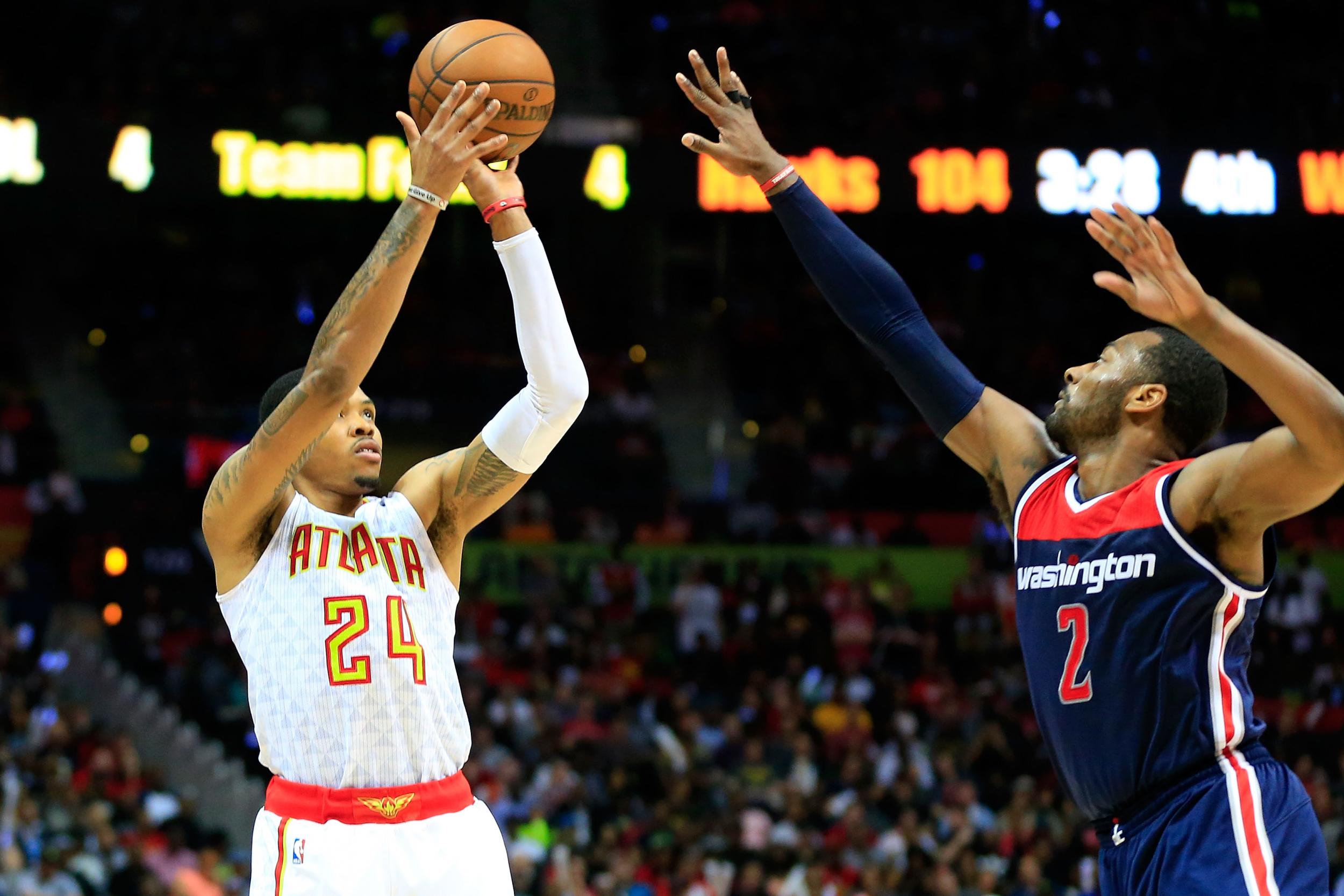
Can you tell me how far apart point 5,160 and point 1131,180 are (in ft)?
36.7

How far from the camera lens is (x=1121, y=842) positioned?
11.6ft

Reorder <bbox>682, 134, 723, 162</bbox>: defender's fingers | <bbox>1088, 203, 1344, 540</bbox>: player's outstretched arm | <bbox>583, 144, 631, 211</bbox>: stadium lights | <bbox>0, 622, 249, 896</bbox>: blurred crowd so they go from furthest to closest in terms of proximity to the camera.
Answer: <bbox>583, 144, 631, 211</bbox>: stadium lights
<bbox>0, 622, 249, 896</bbox>: blurred crowd
<bbox>682, 134, 723, 162</bbox>: defender's fingers
<bbox>1088, 203, 1344, 540</bbox>: player's outstretched arm

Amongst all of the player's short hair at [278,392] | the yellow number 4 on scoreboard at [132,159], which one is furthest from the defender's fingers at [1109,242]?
the yellow number 4 on scoreboard at [132,159]

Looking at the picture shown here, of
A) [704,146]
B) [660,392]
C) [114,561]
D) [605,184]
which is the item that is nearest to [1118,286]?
[704,146]

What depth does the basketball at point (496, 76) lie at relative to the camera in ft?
15.0

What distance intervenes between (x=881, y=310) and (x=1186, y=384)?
33.6 inches

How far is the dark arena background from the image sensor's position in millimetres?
13086

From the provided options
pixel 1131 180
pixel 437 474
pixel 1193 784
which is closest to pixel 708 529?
pixel 1131 180

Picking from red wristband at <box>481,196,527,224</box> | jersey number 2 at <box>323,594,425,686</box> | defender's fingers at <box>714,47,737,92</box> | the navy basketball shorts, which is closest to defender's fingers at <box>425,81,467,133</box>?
red wristband at <box>481,196,527,224</box>

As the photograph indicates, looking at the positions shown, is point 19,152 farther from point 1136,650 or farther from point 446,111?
point 1136,650

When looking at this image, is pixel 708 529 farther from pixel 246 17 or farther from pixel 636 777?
pixel 246 17

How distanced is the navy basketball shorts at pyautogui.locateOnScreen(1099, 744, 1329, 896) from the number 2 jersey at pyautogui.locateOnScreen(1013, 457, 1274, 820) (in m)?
0.04

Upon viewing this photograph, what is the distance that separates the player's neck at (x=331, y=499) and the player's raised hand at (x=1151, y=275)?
2.27 m

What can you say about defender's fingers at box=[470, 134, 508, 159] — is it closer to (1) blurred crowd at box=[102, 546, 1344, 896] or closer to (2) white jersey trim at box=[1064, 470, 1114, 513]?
(2) white jersey trim at box=[1064, 470, 1114, 513]
